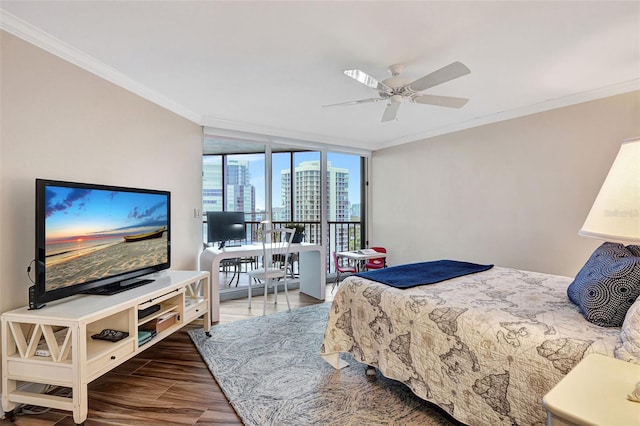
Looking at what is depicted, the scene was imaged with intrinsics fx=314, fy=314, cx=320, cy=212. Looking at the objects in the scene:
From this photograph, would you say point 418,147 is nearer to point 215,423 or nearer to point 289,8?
point 289,8

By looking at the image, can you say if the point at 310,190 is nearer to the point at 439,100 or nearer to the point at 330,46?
the point at 439,100

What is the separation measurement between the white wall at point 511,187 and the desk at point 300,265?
150 centimetres

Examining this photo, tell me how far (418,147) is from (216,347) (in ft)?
12.8

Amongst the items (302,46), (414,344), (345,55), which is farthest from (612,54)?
(414,344)

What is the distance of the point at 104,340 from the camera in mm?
2143

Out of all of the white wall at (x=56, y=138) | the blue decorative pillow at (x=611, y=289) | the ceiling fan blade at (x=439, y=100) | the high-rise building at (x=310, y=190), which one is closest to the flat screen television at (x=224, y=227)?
the white wall at (x=56, y=138)

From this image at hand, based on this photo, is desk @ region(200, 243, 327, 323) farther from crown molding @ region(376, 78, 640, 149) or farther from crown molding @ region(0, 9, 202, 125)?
crown molding @ region(376, 78, 640, 149)

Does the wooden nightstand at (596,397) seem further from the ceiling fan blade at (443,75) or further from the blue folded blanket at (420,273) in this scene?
the ceiling fan blade at (443,75)

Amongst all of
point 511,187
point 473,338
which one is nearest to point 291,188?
point 511,187

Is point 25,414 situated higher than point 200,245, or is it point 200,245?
point 200,245

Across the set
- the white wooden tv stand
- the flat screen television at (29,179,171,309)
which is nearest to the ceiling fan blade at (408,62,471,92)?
the flat screen television at (29,179,171,309)

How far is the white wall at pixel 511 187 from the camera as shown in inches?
121

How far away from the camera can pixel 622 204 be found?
88cm

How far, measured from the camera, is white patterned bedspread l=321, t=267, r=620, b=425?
143cm
